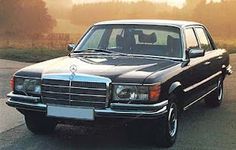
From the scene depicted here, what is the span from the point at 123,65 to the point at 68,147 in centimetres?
121

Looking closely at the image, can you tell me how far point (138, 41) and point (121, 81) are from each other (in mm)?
1649

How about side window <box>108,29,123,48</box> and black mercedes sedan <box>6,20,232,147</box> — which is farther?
side window <box>108,29,123,48</box>

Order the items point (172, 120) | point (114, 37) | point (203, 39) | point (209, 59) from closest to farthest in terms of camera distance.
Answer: point (172, 120) → point (114, 37) → point (209, 59) → point (203, 39)

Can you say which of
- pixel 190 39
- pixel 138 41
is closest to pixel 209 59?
pixel 190 39

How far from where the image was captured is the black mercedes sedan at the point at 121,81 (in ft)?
17.3

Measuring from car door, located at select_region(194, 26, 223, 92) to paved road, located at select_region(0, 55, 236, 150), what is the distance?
61cm

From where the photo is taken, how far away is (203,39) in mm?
8195

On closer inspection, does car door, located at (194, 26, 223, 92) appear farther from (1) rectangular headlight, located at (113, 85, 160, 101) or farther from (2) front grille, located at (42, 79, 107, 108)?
(2) front grille, located at (42, 79, 107, 108)

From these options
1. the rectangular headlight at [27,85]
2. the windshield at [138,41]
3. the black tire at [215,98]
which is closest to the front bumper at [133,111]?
the rectangular headlight at [27,85]

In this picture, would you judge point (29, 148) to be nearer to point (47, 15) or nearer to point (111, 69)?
point (111, 69)

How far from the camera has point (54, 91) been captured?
548 cm

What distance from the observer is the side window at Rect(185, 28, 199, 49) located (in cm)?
706

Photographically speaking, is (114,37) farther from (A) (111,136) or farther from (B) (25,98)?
(B) (25,98)

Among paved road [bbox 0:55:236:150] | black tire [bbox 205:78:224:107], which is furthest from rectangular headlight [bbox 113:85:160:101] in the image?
black tire [bbox 205:78:224:107]
